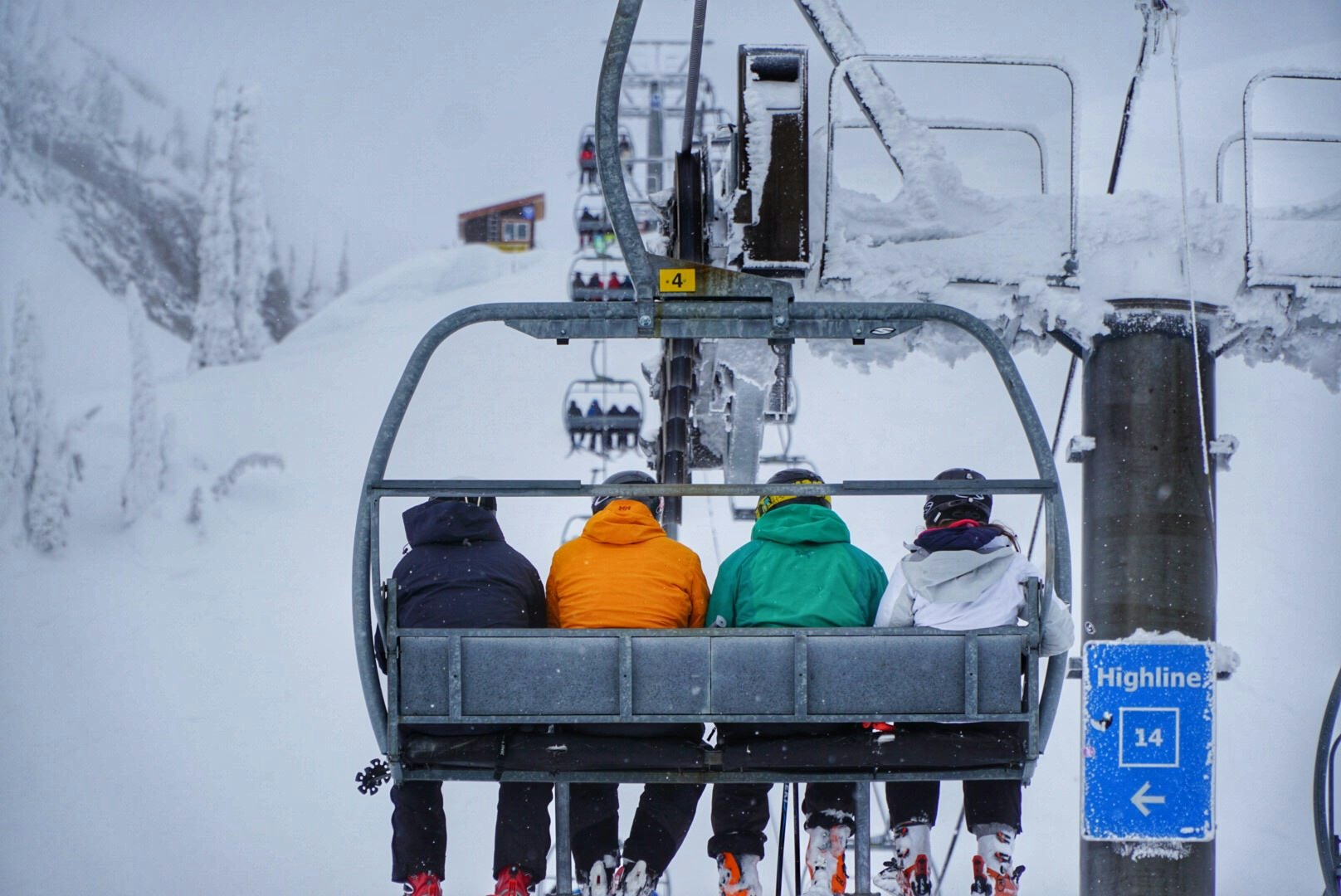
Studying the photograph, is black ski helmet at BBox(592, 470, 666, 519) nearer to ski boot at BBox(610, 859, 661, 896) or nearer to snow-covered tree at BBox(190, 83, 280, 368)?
ski boot at BBox(610, 859, 661, 896)

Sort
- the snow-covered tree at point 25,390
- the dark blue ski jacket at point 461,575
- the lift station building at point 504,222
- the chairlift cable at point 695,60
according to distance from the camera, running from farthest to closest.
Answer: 1. the lift station building at point 504,222
2. the snow-covered tree at point 25,390
3. the chairlift cable at point 695,60
4. the dark blue ski jacket at point 461,575

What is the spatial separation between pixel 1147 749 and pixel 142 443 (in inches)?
788

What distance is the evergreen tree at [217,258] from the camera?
2647cm

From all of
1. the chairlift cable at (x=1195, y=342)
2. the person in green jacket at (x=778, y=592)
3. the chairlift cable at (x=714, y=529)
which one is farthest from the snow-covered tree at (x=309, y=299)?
the person in green jacket at (x=778, y=592)

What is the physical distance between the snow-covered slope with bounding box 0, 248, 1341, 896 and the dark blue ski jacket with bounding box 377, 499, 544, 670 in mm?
10717

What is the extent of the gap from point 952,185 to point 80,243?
23281 mm

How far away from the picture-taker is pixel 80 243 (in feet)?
84.9

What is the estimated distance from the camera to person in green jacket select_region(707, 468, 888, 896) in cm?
356

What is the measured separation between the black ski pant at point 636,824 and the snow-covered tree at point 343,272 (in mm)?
23965

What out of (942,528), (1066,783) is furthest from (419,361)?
(1066,783)

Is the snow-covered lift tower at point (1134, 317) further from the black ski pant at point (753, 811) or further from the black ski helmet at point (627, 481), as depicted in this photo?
the black ski pant at point (753, 811)

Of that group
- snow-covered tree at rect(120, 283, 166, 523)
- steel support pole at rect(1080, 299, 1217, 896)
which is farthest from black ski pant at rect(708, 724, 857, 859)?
snow-covered tree at rect(120, 283, 166, 523)

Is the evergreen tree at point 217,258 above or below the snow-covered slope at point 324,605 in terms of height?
above

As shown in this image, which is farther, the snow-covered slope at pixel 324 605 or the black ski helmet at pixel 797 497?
the snow-covered slope at pixel 324 605
